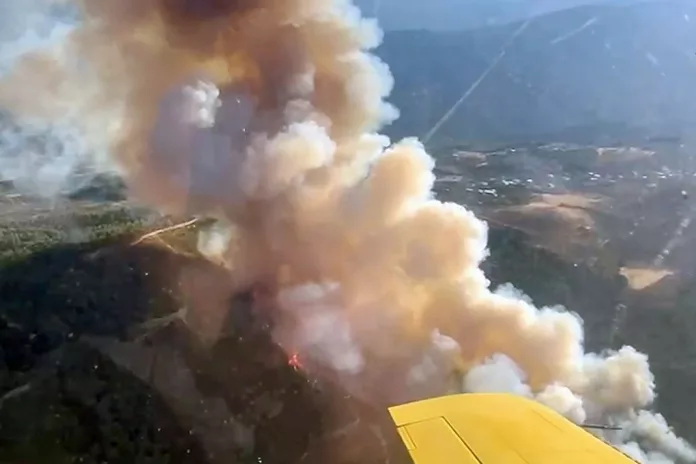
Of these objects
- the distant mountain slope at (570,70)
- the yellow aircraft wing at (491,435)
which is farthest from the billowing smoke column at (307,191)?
the yellow aircraft wing at (491,435)

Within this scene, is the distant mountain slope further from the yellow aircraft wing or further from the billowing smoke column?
the yellow aircraft wing

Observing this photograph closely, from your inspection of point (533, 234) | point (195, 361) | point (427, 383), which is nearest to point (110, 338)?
point (195, 361)

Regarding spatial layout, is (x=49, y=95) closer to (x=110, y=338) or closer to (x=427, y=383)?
(x=110, y=338)

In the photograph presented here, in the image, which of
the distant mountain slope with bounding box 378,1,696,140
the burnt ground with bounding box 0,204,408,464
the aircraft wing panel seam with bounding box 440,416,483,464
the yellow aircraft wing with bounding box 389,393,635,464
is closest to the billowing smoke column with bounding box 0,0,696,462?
the burnt ground with bounding box 0,204,408,464

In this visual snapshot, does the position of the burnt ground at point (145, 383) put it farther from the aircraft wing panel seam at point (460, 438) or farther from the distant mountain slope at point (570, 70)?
the distant mountain slope at point (570, 70)

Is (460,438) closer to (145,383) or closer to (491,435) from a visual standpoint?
(491,435)

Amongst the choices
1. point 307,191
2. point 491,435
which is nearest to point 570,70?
point 307,191
